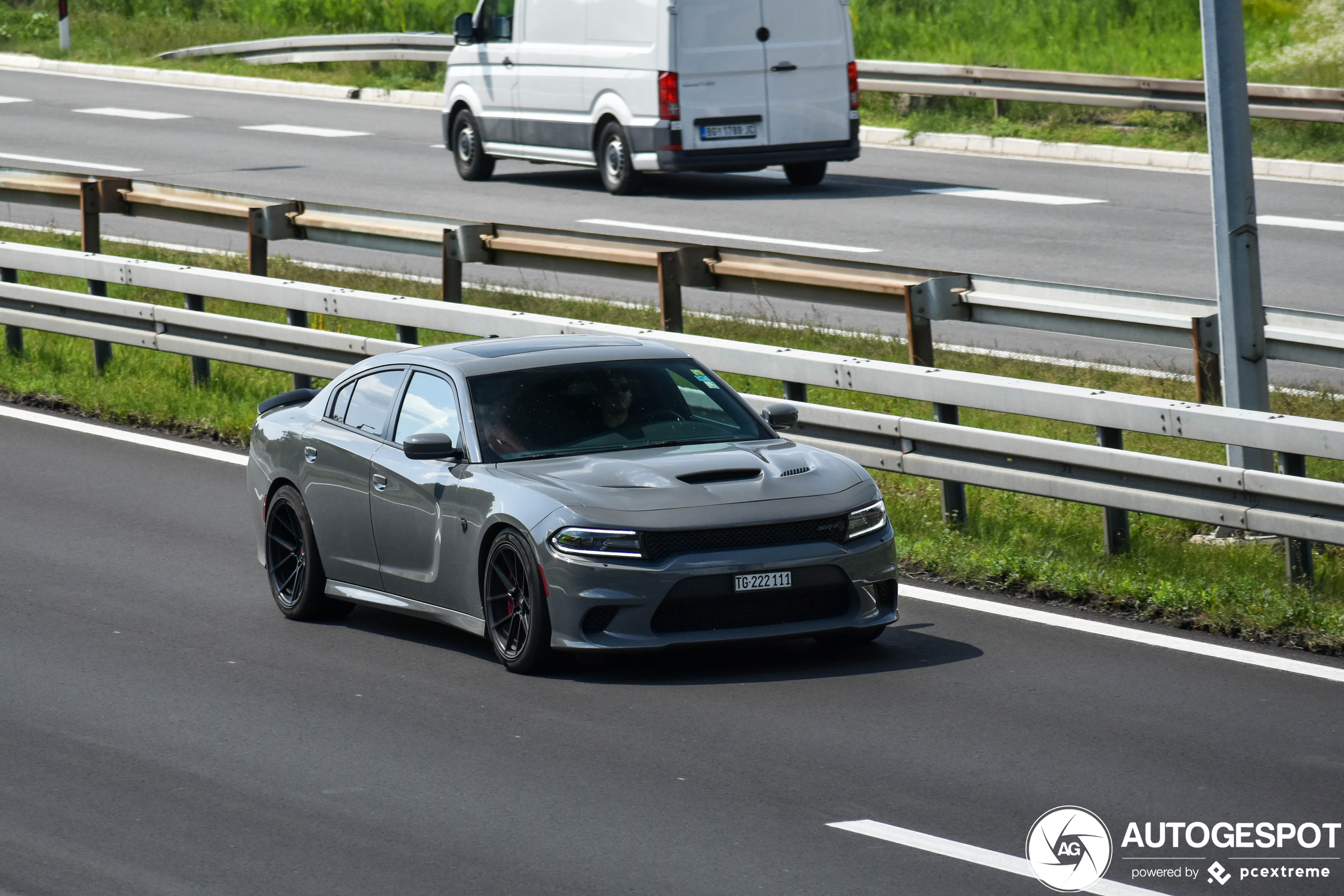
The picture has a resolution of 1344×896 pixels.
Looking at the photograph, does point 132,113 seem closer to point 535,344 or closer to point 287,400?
point 287,400

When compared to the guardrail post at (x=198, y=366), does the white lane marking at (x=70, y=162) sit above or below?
above

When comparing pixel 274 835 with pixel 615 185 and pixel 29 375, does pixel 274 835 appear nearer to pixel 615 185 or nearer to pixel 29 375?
pixel 29 375

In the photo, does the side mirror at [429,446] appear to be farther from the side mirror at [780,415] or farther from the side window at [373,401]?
the side mirror at [780,415]

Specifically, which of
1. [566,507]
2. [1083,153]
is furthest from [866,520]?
[1083,153]

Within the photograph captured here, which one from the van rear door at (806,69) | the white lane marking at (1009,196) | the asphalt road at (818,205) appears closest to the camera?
the asphalt road at (818,205)

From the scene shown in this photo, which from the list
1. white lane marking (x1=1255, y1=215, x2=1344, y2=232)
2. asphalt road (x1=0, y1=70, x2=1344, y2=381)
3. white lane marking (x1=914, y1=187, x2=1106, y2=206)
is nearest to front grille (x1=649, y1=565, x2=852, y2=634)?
asphalt road (x1=0, y1=70, x2=1344, y2=381)

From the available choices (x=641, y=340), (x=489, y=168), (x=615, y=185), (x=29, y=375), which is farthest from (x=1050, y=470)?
(x=489, y=168)

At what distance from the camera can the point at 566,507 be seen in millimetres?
8414

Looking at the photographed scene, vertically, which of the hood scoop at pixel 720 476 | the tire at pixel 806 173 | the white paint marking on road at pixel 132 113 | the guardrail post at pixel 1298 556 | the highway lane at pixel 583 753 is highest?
the white paint marking on road at pixel 132 113

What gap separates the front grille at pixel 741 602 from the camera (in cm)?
832

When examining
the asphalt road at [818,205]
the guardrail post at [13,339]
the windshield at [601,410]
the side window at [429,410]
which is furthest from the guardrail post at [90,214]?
the windshield at [601,410]

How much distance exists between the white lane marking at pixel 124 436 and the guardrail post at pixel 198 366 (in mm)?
906

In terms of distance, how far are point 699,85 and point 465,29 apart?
406 centimetres

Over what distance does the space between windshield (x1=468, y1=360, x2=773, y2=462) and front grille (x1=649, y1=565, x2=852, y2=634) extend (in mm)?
957
